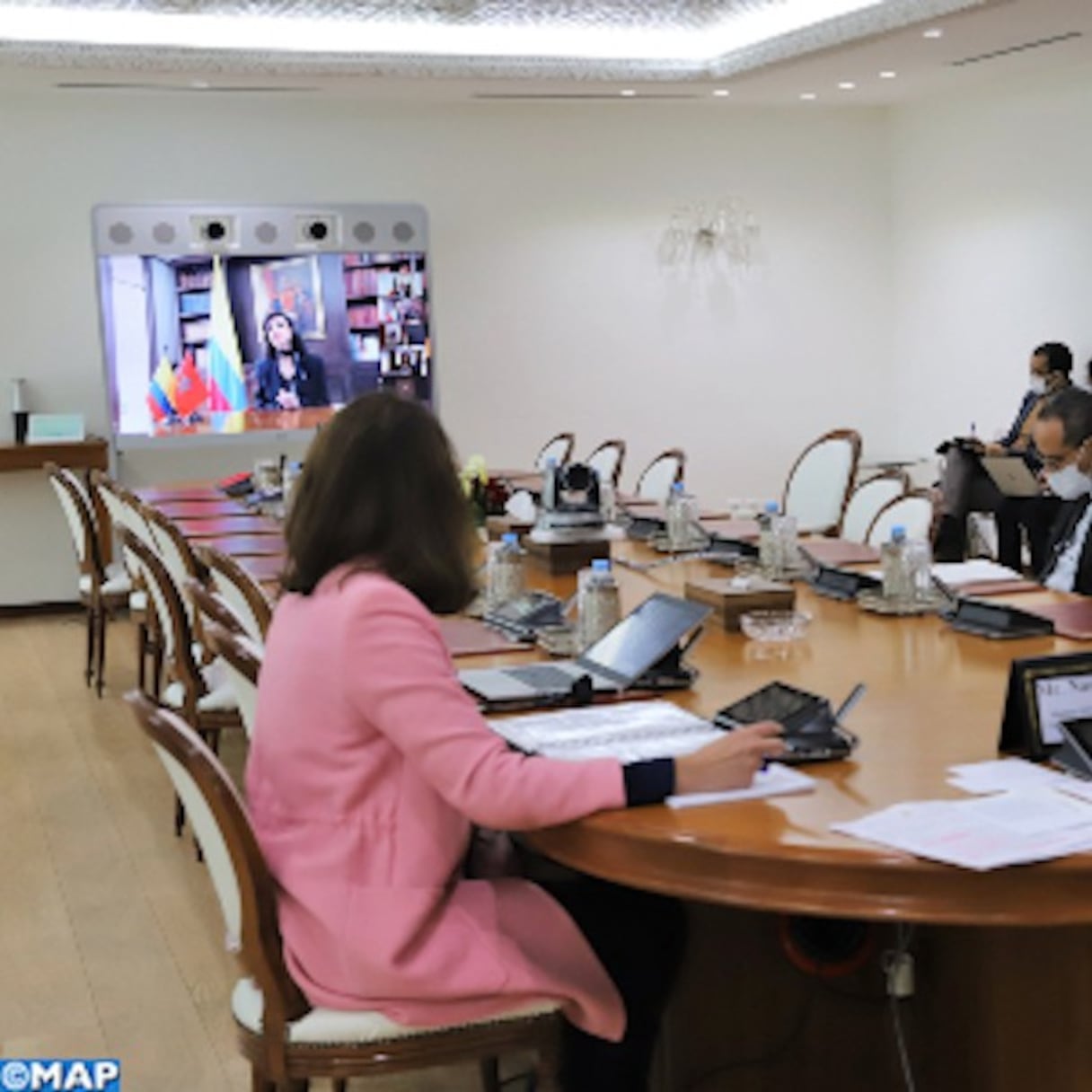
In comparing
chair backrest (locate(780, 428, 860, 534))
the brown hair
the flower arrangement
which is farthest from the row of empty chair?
the brown hair

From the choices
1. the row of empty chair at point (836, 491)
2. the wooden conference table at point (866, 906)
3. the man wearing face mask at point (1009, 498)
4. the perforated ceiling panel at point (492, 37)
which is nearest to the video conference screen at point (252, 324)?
the perforated ceiling panel at point (492, 37)

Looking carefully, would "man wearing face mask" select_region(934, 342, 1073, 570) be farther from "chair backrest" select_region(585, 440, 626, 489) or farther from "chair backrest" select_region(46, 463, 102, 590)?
"chair backrest" select_region(46, 463, 102, 590)

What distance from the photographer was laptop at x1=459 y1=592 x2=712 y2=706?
9.08 feet

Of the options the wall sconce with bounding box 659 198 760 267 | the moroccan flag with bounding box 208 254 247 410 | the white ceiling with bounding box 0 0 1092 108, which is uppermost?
the white ceiling with bounding box 0 0 1092 108

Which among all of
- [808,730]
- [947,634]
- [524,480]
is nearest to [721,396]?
[524,480]

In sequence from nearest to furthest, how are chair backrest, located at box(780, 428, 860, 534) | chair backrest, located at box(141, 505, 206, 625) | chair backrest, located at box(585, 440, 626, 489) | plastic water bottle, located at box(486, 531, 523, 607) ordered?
plastic water bottle, located at box(486, 531, 523, 607) → chair backrest, located at box(141, 505, 206, 625) → chair backrest, located at box(780, 428, 860, 534) → chair backrest, located at box(585, 440, 626, 489)

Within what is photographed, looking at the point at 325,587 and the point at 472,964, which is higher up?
the point at 325,587

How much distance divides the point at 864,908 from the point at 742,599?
5.17 feet

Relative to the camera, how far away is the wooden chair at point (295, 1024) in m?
2.14

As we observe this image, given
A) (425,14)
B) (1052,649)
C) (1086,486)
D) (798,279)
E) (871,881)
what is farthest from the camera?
(798,279)

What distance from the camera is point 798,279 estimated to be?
33.4 feet

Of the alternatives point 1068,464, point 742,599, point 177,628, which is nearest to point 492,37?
point 1068,464

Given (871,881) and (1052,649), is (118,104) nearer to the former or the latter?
(1052,649)

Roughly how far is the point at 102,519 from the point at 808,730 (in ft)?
17.0
